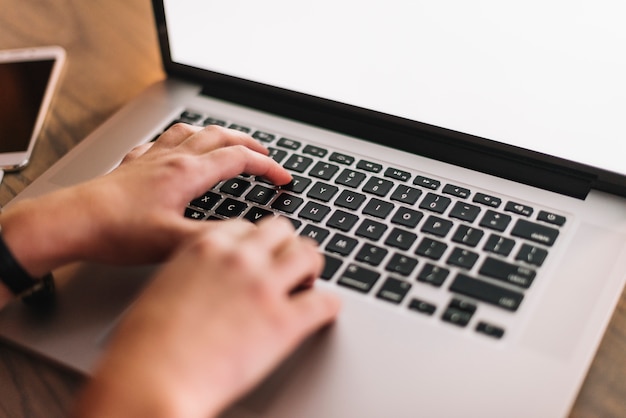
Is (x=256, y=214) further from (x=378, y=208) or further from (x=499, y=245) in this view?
(x=499, y=245)

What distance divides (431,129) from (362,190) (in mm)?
91

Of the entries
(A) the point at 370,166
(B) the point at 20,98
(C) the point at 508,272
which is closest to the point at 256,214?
(A) the point at 370,166

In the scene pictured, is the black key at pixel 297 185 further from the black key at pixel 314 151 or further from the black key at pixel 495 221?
the black key at pixel 495 221

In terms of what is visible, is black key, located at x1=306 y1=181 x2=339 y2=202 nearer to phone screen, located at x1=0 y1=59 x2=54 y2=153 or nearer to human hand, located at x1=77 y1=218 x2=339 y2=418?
human hand, located at x1=77 y1=218 x2=339 y2=418

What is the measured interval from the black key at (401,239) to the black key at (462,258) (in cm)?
4

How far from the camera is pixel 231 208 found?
2.15ft

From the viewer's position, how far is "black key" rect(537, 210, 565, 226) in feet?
2.02

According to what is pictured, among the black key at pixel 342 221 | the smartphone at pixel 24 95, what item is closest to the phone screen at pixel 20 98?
the smartphone at pixel 24 95

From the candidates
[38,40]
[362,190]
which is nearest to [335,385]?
[362,190]

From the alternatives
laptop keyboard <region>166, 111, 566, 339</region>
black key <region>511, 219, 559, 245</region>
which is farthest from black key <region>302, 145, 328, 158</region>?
black key <region>511, 219, 559, 245</region>

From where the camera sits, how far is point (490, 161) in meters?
0.67

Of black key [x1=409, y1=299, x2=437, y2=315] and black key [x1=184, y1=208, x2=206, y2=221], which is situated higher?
black key [x1=409, y1=299, x2=437, y2=315]

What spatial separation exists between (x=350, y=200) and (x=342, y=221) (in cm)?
3

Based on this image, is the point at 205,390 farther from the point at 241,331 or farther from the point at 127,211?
the point at 127,211
